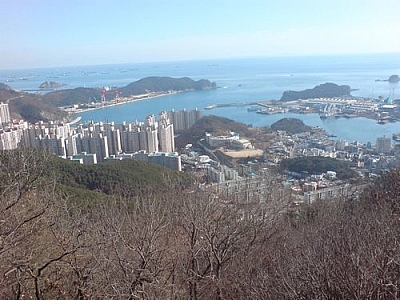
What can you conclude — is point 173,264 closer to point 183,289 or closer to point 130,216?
point 183,289

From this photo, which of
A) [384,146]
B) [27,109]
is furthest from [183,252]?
[27,109]

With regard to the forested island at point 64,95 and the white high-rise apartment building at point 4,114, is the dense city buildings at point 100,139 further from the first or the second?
the forested island at point 64,95

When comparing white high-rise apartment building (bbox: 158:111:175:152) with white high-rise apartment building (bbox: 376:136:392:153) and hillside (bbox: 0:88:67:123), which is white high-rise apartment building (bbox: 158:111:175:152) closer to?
white high-rise apartment building (bbox: 376:136:392:153)

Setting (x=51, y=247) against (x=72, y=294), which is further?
(x=51, y=247)

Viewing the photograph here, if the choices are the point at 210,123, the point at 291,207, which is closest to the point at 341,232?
the point at 291,207

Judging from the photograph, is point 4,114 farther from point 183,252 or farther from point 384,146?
point 183,252

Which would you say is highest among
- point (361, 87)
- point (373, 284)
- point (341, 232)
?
point (373, 284)

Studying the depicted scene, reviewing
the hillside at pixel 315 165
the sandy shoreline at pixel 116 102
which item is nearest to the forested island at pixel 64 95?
the sandy shoreline at pixel 116 102

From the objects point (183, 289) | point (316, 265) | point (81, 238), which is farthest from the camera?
point (81, 238)
